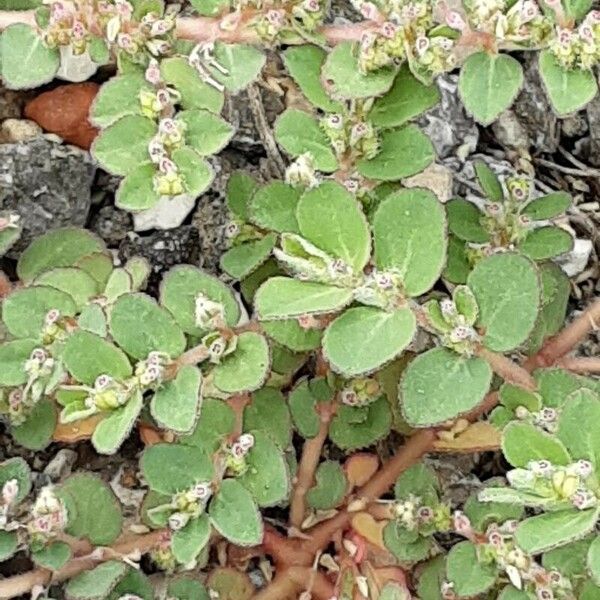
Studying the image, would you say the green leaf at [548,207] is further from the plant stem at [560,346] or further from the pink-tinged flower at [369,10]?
the pink-tinged flower at [369,10]

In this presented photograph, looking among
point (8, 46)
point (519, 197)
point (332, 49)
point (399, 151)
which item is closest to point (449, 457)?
point (519, 197)

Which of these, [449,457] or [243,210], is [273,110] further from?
[449,457]

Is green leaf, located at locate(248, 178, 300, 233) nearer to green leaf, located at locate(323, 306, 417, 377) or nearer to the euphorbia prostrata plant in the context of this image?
the euphorbia prostrata plant

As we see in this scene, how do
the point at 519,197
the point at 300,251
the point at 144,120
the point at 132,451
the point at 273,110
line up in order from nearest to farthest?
the point at 300,251 → the point at 144,120 → the point at 519,197 → the point at 132,451 → the point at 273,110

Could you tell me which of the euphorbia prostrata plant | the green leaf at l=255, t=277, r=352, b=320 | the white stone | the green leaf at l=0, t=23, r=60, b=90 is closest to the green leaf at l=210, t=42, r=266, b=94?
the euphorbia prostrata plant

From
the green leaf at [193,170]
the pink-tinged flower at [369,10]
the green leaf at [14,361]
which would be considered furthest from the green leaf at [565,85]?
the green leaf at [14,361]

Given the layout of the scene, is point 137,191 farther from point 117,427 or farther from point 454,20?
point 454,20
